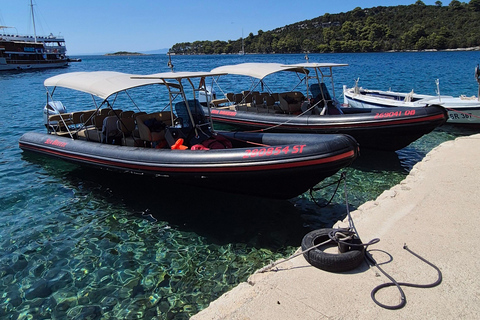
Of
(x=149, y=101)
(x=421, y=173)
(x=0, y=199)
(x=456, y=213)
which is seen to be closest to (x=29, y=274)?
(x=0, y=199)

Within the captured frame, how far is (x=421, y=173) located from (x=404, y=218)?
8.18 feet

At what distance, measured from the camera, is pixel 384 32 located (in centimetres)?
10700

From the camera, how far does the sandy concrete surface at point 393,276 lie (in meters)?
3.67

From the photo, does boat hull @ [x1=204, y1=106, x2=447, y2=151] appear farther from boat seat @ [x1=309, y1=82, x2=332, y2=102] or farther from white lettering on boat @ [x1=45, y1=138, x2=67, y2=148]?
white lettering on boat @ [x1=45, y1=138, x2=67, y2=148]

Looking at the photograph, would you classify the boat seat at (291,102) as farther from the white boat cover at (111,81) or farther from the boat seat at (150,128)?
the boat seat at (150,128)

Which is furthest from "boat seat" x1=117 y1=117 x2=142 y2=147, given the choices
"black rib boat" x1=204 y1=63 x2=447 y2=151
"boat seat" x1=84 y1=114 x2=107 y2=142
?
"black rib boat" x1=204 y1=63 x2=447 y2=151

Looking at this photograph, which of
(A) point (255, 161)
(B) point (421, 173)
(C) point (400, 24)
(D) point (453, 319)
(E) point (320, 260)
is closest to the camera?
(D) point (453, 319)

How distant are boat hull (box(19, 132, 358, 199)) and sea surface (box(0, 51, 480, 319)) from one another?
0.70 meters

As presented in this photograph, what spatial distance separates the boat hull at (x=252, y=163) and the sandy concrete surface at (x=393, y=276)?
1148 millimetres

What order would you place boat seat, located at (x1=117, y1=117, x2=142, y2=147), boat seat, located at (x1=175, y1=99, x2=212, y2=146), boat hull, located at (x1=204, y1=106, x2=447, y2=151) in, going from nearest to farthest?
1. boat seat, located at (x1=175, y1=99, x2=212, y2=146)
2. boat seat, located at (x1=117, y1=117, x2=142, y2=147)
3. boat hull, located at (x1=204, y1=106, x2=447, y2=151)

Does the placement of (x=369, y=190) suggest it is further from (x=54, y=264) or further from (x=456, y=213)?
(x=54, y=264)

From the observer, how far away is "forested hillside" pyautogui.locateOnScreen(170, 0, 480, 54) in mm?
91812

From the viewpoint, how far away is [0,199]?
8.14 meters

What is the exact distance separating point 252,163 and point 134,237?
98.9 inches
